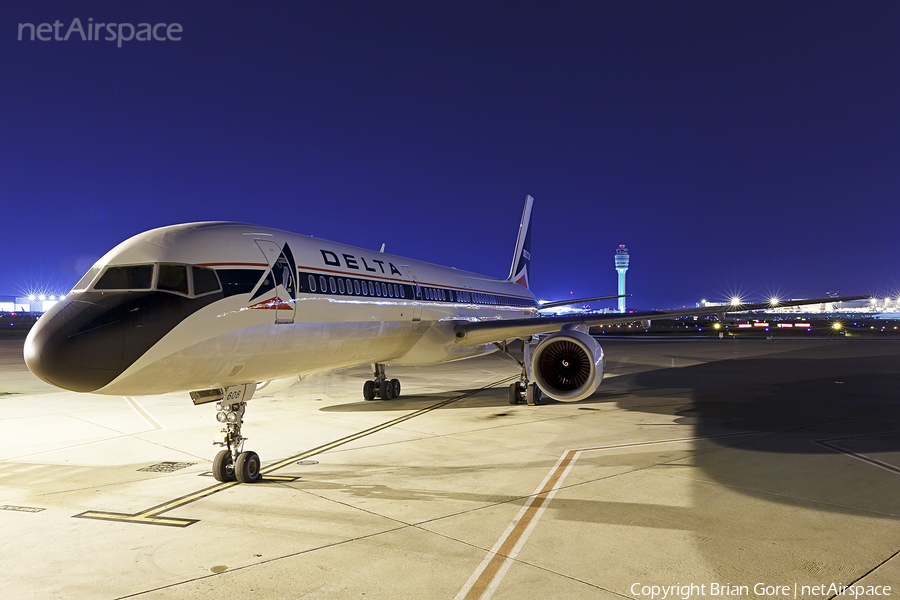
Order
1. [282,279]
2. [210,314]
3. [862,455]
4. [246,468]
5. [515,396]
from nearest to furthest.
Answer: [210,314] → [246,468] → [282,279] → [862,455] → [515,396]

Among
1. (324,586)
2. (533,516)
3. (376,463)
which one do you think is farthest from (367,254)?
(324,586)

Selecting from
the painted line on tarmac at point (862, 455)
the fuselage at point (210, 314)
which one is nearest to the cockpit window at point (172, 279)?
the fuselage at point (210, 314)

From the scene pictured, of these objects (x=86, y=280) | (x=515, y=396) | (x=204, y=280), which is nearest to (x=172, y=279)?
(x=204, y=280)

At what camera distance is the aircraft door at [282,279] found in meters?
8.82

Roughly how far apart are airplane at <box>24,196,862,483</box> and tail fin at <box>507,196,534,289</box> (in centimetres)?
1524

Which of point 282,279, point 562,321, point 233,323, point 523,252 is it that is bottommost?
point 562,321

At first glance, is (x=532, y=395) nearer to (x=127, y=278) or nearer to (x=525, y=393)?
(x=525, y=393)

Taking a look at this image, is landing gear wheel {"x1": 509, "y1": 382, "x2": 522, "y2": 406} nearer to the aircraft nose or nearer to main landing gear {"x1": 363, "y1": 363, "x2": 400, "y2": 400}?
main landing gear {"x1": 363, "y1": 363, "x2": 400, "y2": 400}

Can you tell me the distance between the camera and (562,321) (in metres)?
14.3

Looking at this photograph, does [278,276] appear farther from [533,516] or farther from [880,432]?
[880,432]

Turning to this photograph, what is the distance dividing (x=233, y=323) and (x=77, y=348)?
1974 millimetres

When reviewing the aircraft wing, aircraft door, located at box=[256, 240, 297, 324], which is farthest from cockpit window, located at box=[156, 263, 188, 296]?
the aircraft wing

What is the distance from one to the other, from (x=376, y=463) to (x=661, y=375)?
16261 mm

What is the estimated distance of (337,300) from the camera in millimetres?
10383
